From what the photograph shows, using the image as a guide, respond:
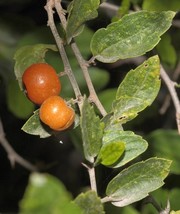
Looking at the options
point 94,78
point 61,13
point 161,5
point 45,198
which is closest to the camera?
point 45,198

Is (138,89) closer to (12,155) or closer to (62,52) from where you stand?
(62,52)

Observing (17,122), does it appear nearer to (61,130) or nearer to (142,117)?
(142,117)

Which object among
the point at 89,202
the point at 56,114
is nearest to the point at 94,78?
the point at 56,114

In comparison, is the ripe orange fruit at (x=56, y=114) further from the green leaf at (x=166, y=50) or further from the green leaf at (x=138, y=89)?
the green leaf at (x=166, y=50)

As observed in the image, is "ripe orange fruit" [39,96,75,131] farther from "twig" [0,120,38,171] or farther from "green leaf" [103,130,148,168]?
"twig" [0,120,38,171]

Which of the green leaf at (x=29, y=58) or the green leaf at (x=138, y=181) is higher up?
the green leaf at (x=29, y=58)

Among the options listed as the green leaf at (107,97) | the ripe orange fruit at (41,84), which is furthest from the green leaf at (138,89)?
the green leaf at (107,97)
